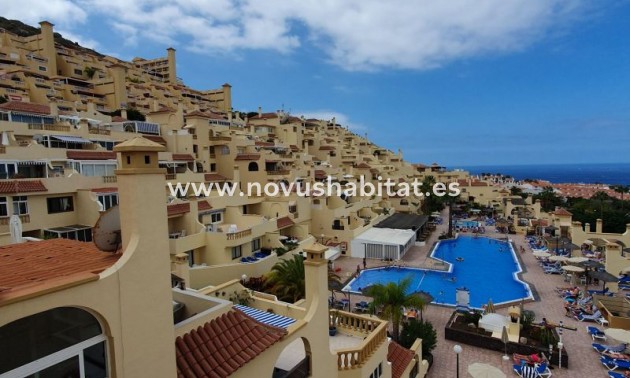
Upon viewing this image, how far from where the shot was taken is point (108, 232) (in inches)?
233

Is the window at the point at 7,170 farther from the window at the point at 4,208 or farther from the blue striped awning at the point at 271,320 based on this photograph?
the blue striped awning at the point at 271,320

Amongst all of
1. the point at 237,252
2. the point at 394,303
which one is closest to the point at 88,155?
the point at 237,252

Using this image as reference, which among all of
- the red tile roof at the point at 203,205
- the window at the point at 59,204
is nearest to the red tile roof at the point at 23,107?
the window at the point at 59,204

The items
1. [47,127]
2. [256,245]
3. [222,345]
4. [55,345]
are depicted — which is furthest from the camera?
[47,127]

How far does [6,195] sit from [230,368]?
2078 cm

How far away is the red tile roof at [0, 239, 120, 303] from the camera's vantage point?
4.15 m

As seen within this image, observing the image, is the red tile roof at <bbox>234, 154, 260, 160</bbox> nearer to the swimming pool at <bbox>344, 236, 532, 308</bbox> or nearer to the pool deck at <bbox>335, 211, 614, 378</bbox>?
the pool deck at <bbox>335, 211, 614, 378</bbox>

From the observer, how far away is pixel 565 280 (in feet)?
95.0

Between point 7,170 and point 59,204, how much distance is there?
3.90m

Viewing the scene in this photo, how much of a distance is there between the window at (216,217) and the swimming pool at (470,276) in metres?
11.9

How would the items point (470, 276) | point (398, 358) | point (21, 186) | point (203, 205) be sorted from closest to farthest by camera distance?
point (398, 358), point (21, 186), point (203, 205), point (470, 276)

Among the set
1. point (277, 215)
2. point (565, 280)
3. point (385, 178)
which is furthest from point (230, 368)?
point (385, 178)

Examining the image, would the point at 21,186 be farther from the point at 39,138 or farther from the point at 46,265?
the point at 46,265

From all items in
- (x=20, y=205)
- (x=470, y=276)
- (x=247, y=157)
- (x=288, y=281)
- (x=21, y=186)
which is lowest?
(x=470, y=276)
